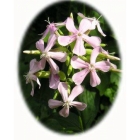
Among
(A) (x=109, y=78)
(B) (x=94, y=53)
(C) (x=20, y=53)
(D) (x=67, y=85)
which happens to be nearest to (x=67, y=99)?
(D) (x=67, y=85)

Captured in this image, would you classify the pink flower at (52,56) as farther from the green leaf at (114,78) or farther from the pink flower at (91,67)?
the green leaf at (114,78)

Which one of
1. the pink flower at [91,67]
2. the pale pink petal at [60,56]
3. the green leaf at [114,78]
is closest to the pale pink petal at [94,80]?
the pink flower at [91,67]

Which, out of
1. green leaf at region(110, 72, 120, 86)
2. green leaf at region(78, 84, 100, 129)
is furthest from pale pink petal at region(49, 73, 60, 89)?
green leaf at region(110, 72, 120, 86)

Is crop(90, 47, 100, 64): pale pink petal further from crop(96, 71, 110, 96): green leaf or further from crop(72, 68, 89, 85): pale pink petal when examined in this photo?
crop(96, 71, 110, 96): green leaf

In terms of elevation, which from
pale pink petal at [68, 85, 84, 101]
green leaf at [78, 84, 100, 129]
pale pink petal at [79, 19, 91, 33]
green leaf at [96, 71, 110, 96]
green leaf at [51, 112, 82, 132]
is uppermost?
pale pink petal at [79, 19, 91, 33]

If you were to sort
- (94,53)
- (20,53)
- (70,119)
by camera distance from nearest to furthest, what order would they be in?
(94,53) → (70,119) → (20,53)

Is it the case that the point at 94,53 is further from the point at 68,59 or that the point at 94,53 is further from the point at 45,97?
the point at 45,97

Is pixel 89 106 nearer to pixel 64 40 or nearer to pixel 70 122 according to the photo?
pixel 70 122
